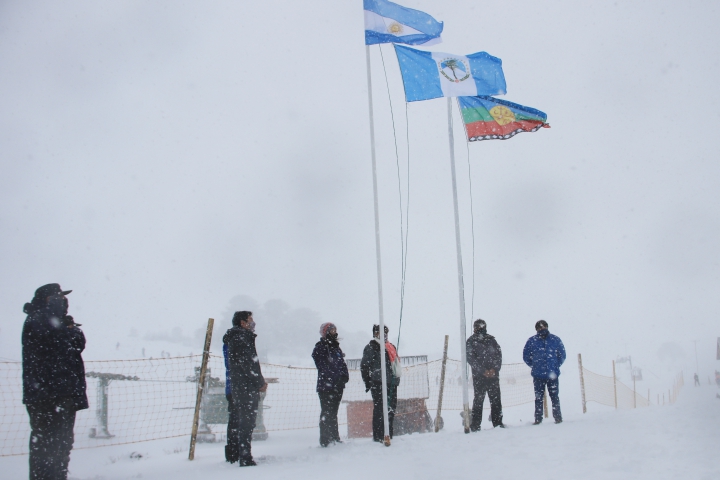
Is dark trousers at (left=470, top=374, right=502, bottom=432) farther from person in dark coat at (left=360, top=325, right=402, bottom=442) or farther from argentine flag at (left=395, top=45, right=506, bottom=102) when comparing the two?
argentine flag at (left=395, top=45, right=506, bottom=102)

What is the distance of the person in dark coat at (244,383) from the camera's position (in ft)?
18.2

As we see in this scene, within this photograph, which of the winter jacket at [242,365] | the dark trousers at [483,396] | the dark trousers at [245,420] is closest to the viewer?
the dark trousers at [245,420]

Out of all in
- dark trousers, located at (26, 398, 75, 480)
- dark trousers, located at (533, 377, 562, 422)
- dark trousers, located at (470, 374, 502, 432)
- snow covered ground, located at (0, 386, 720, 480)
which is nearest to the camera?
dark trousers, located at (26, 398, 75, 480)

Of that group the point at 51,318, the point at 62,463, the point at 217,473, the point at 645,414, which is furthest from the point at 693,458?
the point at 51,318

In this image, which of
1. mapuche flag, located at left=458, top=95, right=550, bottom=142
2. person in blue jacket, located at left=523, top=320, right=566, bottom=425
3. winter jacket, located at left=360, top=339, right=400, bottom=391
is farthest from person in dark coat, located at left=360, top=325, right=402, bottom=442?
mapuche flag, located at left=458, top=95, right=550, bottom=142

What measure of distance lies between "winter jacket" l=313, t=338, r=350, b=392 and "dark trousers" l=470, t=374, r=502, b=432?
8.62 ft

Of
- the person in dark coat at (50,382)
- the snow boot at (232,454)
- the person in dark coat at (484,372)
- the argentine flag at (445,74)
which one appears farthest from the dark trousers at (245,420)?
the argentine flag at (445,74)

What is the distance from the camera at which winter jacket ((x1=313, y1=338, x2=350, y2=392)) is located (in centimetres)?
692

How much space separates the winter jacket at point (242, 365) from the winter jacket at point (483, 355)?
402 centimetres

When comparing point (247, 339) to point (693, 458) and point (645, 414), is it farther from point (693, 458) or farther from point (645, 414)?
point (645, 414)

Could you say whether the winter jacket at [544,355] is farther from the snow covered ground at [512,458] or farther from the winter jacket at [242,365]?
the winter jacket at [242,365]

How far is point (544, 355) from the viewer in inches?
338

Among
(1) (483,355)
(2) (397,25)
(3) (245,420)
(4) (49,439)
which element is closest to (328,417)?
(3) (245,420)

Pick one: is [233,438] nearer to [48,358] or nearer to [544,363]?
[48,358]
